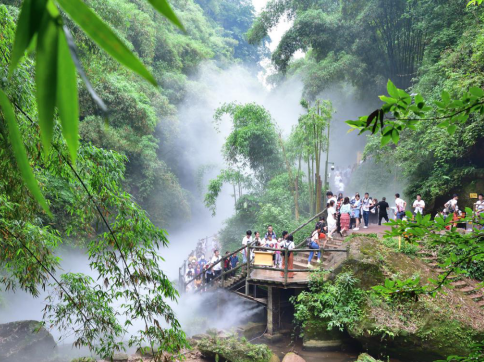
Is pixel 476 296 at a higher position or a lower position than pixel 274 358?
higher

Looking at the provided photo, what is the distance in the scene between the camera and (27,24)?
1.77 feet

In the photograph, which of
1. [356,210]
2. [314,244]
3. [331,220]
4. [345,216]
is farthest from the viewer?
[356,210]

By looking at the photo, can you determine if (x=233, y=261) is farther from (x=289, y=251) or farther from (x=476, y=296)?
(x=476, y=296)

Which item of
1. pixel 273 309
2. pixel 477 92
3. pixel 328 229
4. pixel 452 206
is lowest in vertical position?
pixel 273 309

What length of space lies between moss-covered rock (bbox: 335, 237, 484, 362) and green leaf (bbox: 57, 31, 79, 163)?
715cm

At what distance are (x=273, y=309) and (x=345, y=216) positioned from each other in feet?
11.0

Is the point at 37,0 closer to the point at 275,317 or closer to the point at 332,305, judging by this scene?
the point at 332,305

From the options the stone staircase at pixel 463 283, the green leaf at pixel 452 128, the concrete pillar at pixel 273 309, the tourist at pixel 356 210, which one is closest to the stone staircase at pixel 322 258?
the concrete pillar at pixel 273 309

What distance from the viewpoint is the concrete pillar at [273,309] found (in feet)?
30.0

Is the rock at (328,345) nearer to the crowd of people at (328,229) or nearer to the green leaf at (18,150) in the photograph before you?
the crowd of people at (328,229)

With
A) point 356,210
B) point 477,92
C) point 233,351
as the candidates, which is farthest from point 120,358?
point 477,92

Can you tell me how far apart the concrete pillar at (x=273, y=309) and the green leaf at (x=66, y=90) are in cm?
915

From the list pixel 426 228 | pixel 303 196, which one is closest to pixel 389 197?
pixel 303 196

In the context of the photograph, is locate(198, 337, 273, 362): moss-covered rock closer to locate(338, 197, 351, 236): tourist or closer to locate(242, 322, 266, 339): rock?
locate(242, 322, 266, 339): rock
